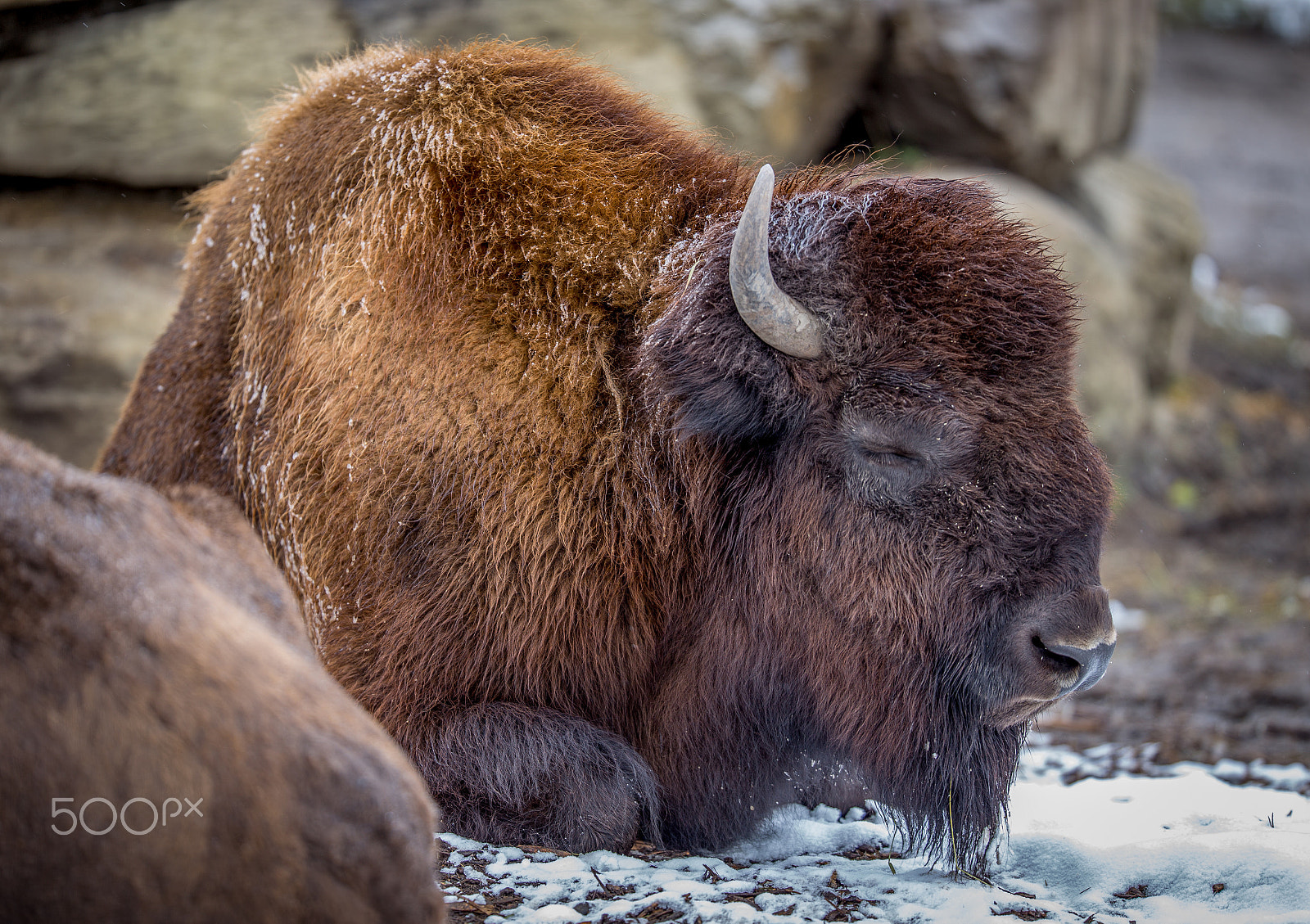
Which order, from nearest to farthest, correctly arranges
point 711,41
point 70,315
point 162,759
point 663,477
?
point 162,759 < point 663,477 < point 70,315 < point 711,41

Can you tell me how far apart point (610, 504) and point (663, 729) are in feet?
1.95

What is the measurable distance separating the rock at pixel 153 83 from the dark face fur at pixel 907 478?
3.36m

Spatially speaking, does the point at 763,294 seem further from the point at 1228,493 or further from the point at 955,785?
the point at 1228,493

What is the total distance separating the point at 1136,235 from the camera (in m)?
8.27

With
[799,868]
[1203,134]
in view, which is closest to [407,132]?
[799,868]

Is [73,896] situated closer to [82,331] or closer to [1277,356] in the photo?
[82,331]

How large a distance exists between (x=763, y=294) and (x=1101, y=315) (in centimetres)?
583

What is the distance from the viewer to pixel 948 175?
739cm

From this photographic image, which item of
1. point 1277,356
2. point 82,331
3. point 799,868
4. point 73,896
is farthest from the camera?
point 1277,356

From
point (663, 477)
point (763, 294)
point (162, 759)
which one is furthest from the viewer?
point (663, 477)

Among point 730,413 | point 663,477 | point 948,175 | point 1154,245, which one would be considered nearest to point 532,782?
point 663,477

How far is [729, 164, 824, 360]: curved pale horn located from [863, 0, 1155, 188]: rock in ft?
18.1

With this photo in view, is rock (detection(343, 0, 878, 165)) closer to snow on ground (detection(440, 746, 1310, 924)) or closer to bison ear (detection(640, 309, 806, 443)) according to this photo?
bison ear (detection(640, 309, 806, 443))

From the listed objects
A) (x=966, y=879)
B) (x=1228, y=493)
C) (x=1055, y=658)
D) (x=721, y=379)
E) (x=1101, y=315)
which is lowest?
(x=1228, y=493)
